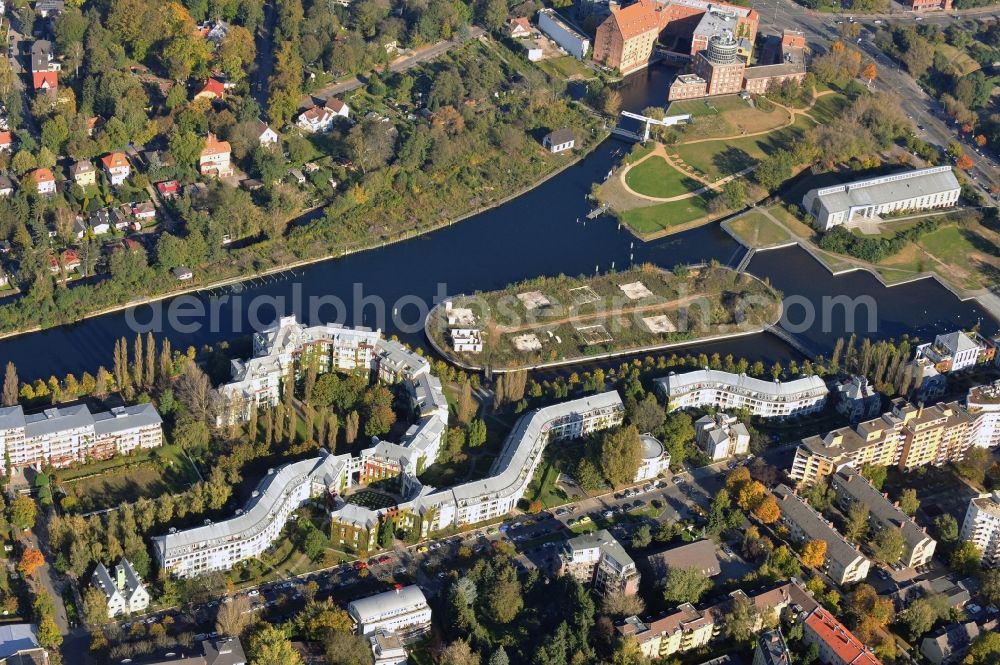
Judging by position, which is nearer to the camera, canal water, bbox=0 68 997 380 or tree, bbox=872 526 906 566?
tree, bbox=872 526 906 566

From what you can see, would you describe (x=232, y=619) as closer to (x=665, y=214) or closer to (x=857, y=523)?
(x=857, y=523)

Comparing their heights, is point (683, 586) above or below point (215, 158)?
below

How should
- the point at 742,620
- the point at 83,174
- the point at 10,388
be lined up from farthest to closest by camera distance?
the point at 83,174 → the point at 10,388 → the point at 742,620

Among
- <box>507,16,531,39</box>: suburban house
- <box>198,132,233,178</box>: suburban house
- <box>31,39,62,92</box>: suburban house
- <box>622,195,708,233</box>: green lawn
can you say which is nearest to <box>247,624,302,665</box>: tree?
<box>198,132,233,178</box>: suburban house

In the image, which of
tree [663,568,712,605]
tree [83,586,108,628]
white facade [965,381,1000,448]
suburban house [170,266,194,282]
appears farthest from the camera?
suburban house [170,266,194,282]

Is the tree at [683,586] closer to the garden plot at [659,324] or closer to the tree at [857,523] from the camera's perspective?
the tree at [857,523]

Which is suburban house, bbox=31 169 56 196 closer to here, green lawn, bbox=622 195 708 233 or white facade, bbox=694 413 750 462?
green lawn, bbox=622 195 708 233

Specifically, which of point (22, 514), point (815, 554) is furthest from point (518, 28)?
point (22, 514)
